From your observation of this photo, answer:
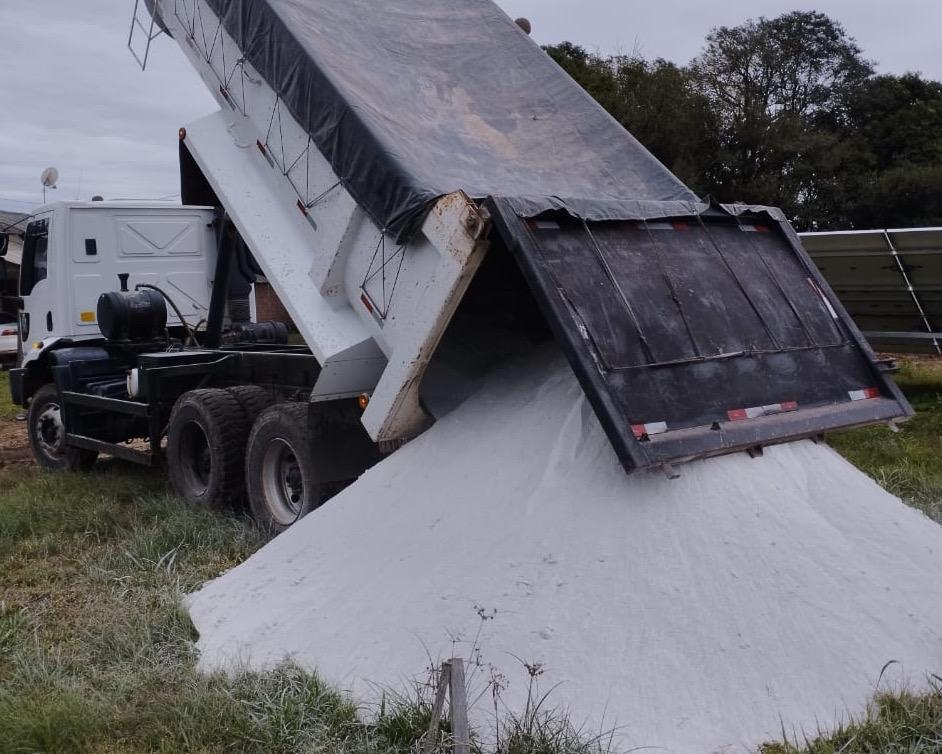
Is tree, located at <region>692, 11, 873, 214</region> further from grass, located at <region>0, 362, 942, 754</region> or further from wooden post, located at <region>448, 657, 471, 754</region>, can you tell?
wooden post, located at <region>448, 657, 471, 754</region>

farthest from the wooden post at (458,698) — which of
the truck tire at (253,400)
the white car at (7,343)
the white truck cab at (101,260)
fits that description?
the white car at (7,343)

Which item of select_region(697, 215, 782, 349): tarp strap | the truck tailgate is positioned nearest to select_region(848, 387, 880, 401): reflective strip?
the truck tailgate

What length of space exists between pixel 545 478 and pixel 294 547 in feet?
4.58

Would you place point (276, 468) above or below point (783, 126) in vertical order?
below

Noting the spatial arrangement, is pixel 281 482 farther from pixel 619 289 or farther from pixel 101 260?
pixel 101 260

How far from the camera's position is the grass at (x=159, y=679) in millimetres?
3633

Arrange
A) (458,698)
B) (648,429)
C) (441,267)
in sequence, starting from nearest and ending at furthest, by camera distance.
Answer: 1. (458,698)
2. (648,429)
3. (441,267)

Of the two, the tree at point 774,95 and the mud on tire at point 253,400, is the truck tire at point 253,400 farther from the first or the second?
the tree at point 774,95

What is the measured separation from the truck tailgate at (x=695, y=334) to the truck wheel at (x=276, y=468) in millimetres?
2128

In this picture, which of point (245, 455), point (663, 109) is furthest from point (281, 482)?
point (663, 109)

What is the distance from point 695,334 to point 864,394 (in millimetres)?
1194

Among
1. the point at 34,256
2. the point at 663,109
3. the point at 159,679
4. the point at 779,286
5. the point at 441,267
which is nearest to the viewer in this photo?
the point at 159,679

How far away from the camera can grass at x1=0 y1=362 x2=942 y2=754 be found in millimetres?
3633

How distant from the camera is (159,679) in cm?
432
